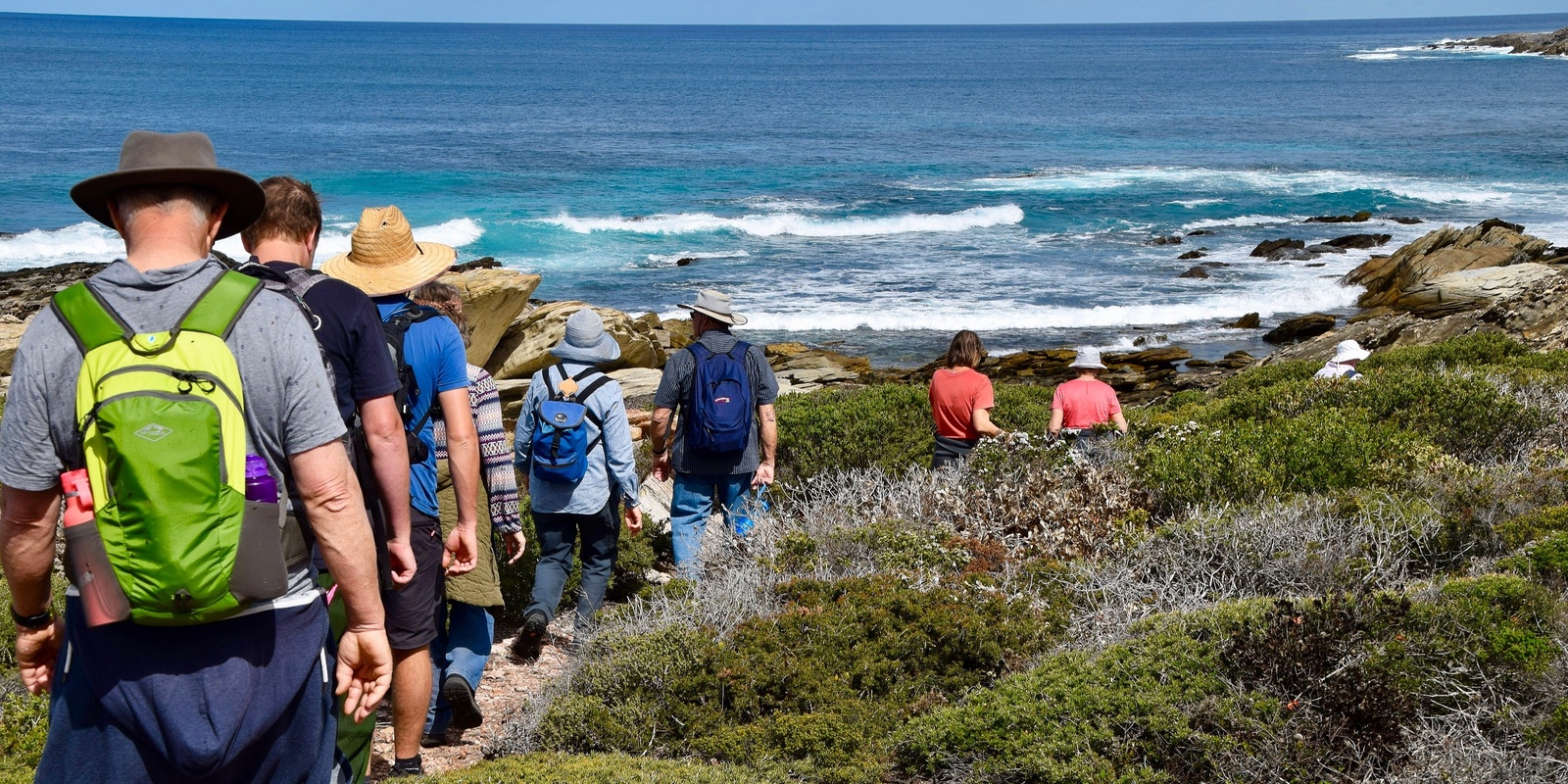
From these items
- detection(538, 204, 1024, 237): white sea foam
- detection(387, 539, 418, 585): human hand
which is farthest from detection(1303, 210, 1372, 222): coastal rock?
detection(387, 539, 418, 585): human hand

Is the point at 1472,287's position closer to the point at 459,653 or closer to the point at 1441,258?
the point at 1441,258

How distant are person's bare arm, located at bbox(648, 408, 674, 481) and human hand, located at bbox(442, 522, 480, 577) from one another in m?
2.18

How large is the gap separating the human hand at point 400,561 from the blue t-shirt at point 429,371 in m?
0.56

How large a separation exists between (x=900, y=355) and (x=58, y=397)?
1828 cm

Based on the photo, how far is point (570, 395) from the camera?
519 cm

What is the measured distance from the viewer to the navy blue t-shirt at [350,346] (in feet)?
9.98

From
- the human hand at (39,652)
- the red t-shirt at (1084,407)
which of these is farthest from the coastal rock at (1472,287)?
the human hand at (39,652)

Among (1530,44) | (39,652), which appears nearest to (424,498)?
(39,652)

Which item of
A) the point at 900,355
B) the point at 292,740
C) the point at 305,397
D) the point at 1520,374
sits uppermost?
→ the point at 305,397

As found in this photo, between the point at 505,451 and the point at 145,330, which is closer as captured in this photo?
the point at 145,330

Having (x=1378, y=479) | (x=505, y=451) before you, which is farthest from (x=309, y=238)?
(x=1378, y=479)

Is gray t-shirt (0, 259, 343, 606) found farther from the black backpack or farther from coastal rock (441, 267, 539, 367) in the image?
coastal rock (441, 267, 539, 367)

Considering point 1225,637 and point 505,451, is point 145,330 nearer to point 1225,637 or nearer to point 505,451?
point 505,451

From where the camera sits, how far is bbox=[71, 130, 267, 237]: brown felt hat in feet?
7.80
